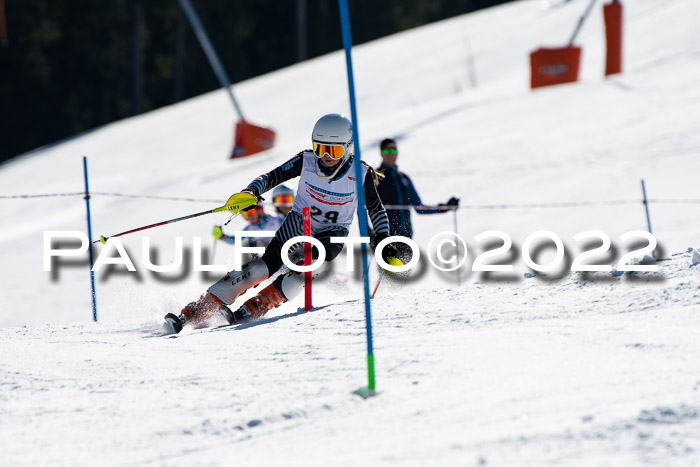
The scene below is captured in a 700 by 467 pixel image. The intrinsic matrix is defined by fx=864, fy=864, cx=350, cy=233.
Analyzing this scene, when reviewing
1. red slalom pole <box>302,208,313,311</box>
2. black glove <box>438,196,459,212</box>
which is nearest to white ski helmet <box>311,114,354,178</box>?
red slalom pole <box>302,208,313,311</box>

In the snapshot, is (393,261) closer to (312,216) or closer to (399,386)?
(312,216)

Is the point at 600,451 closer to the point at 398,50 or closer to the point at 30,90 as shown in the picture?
the point at 398,50

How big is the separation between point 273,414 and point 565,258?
607 cm

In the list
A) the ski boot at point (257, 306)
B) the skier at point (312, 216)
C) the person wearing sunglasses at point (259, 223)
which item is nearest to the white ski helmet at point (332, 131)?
the skier at point (312, 216)

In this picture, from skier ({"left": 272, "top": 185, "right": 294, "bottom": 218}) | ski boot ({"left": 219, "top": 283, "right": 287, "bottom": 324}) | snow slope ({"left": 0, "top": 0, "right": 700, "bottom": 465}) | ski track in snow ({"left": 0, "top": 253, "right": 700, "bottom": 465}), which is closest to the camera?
ski track in snow ({"left": 0, "top": 253, "right": 700, "bottom": 465})

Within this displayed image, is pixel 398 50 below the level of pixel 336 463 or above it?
above

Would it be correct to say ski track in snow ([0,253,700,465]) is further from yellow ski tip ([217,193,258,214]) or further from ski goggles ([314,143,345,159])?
ski goggles ([314,143,345,159])

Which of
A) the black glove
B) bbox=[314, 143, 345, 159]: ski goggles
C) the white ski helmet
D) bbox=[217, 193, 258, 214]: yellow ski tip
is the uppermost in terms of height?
the white ski helmet

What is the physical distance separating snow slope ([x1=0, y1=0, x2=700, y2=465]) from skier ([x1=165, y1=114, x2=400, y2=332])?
0.27m

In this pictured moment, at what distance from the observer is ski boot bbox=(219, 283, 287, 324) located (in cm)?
623

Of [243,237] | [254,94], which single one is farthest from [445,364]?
[254,94]

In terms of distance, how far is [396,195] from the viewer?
310 inches

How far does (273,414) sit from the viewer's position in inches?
151

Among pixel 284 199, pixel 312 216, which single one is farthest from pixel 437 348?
pixel 284 199
